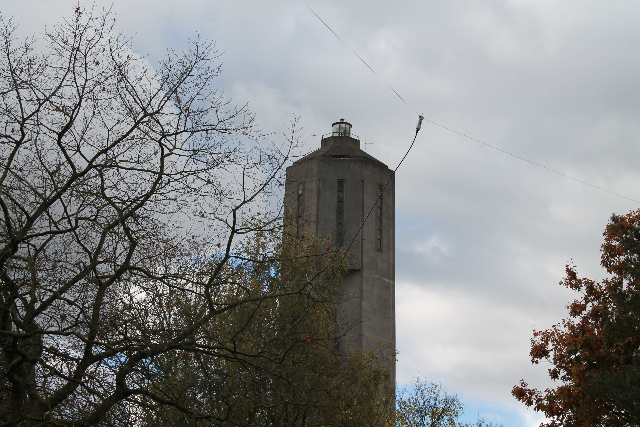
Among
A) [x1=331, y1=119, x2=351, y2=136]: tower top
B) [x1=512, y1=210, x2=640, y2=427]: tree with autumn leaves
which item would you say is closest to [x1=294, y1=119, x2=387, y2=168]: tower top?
[x1=331, y1=119, x2=351, y2=136]: tower top

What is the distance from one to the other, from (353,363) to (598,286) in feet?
36.7

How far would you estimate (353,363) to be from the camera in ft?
95.5

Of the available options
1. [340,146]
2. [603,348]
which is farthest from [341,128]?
[603,348]

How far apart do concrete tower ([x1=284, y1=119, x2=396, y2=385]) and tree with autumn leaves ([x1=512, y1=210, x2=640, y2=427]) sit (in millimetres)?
28679

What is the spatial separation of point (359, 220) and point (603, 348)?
104ft

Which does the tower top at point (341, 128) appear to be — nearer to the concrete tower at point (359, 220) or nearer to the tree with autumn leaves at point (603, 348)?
the concrete tower at point (359, 220)

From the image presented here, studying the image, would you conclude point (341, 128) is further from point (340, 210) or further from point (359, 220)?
point (359, 220)

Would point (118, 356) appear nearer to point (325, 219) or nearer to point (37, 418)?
point (37, 418)

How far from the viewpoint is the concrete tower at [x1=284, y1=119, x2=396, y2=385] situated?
4969 centimetres

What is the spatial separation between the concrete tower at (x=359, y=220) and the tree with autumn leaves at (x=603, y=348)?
28.7 m

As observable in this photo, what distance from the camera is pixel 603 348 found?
19.5 meters

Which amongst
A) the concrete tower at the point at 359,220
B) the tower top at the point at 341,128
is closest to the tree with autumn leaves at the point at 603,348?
the concrete tower at the point at 359,220

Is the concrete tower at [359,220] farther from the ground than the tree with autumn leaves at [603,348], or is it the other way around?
the concrete tower at [359,220]

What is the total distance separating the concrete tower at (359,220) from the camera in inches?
1956
